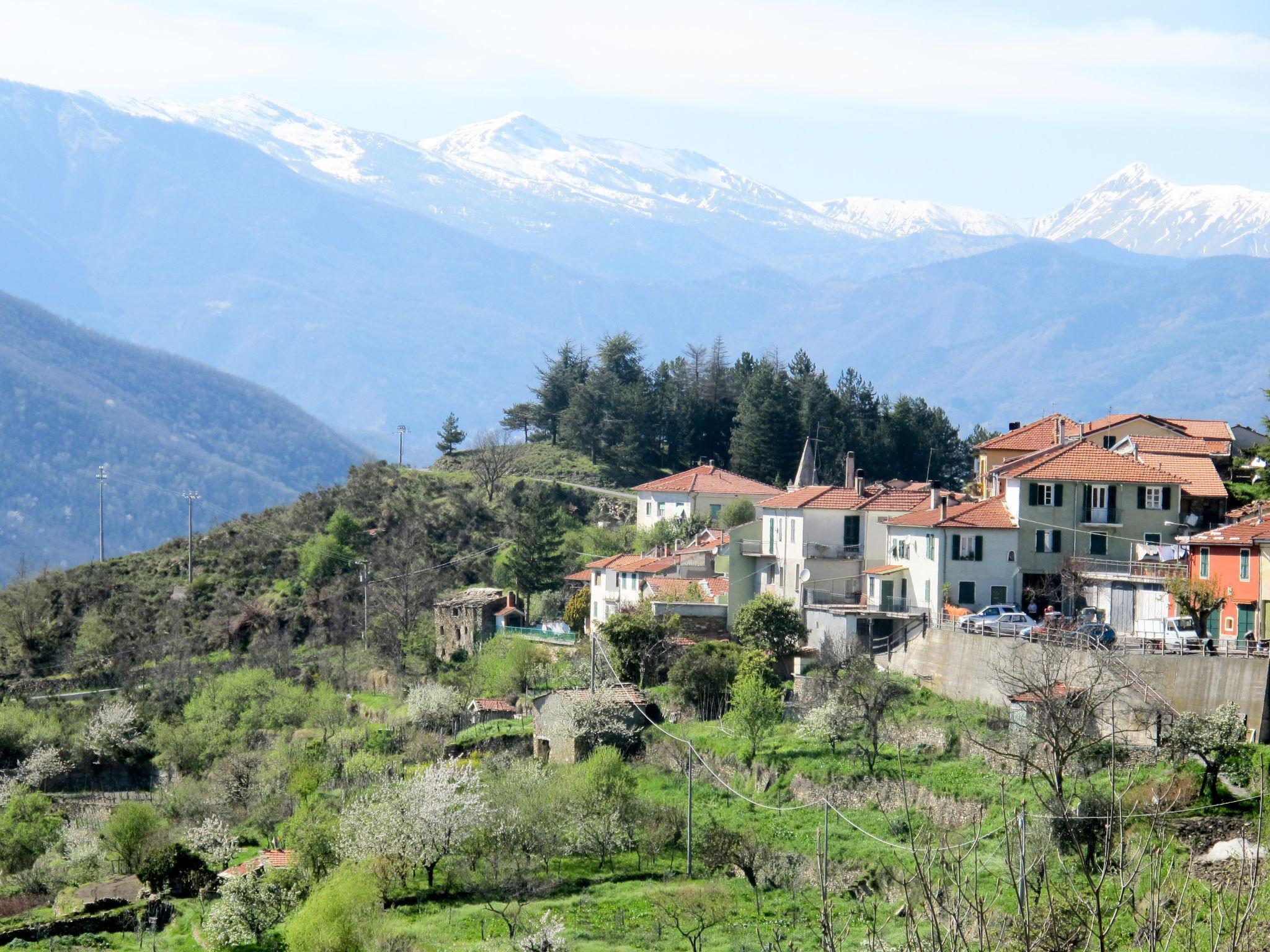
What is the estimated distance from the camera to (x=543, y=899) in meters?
43.4

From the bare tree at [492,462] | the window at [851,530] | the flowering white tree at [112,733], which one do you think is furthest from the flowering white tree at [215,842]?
the bare tree at [492,462]

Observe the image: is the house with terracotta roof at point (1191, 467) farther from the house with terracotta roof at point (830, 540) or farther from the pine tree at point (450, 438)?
the pine tree at point (450, 438)

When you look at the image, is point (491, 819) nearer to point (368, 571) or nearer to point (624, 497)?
point (368, 571)

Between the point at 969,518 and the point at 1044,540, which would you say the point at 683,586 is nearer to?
the point at 969,518

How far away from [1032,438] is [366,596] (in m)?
32.7

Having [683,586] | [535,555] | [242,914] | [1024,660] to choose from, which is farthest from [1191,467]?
[242,914]

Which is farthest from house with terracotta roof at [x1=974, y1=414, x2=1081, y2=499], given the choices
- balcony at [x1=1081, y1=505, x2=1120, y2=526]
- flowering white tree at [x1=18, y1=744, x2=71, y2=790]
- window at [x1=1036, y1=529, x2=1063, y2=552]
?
flowering white tree at [x1=18, y1=744, x2=71, y2=790]

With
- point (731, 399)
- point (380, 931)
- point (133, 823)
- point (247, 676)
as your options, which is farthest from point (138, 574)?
point (380, 931)

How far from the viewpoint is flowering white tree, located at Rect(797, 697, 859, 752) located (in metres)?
49.5

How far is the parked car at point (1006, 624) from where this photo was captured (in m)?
49.5

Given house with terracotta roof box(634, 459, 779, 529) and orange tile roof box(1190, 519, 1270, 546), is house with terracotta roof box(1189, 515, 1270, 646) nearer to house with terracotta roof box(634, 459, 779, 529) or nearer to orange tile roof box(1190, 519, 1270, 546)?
orange tile roof box(1190, 519, 1270, 546)

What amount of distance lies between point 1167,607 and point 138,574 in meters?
65.8

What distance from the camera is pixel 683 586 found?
216ft

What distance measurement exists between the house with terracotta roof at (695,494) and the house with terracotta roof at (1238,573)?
34456 millimetres
